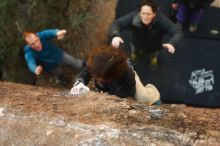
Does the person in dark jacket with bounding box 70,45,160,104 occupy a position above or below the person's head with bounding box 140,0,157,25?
below

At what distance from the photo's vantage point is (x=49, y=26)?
17.4 feet

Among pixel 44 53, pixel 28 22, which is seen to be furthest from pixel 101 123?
pixel 28 22

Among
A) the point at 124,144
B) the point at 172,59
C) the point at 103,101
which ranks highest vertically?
the point at 172,59

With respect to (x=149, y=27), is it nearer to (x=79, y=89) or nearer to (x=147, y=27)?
(x=147, y=27)

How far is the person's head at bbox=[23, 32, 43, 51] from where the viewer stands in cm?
425

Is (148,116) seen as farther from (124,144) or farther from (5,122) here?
(5,122)

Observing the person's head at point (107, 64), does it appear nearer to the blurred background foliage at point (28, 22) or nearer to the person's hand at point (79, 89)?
the person's hand at point (79, 89)

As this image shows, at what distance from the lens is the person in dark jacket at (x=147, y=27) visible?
3.98 meters

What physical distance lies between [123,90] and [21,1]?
7.77ft

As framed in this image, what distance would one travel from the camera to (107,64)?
3043 mm

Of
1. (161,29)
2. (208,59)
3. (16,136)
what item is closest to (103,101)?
(16,136)

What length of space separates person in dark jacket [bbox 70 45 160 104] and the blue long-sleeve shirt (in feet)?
3.70

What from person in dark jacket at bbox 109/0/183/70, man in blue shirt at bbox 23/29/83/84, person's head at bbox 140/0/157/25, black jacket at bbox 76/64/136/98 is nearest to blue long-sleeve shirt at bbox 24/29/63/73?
man in blue shirt at bbox 23/29/83/84

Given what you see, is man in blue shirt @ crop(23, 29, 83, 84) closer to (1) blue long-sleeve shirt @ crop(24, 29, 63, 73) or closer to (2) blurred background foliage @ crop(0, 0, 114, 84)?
(1) blue long-sleeve shirt @ crop(24, 29, 63, 73)
